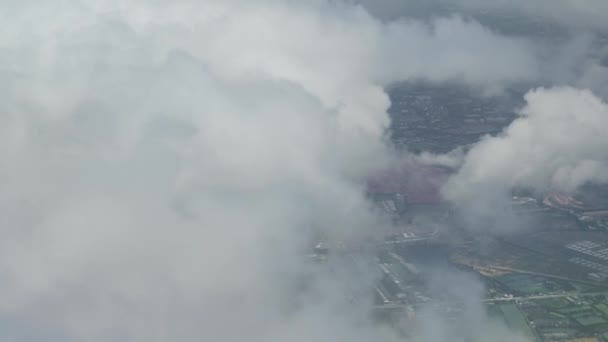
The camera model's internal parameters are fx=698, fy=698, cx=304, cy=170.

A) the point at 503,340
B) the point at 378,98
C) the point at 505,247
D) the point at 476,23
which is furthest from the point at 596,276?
the point at 476,23

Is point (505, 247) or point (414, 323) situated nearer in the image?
point (414, 323)

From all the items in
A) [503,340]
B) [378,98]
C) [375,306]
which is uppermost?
[378,98]

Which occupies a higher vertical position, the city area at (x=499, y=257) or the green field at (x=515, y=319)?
the city area at (x=499, y=257)

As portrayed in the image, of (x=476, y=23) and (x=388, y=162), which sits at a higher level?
(x=476, y=23)

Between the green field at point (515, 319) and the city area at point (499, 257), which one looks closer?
the green field at point (515, 319)

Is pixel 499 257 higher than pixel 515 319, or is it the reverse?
pixel 499 257

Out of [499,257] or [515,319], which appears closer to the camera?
[515,319]

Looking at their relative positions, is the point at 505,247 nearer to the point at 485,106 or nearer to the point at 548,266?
the point at 548,266

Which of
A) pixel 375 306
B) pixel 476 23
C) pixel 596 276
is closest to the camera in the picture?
pixel 375 306

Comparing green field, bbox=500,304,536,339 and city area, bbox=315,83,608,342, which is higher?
city area, bbox=315,83,608,342

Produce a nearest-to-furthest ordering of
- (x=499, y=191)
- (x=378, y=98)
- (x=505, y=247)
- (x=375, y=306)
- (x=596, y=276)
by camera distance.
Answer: (x=375, y=306) < (x=596, y=276) < (x=505, y=247) < (x=499, y=191) < (x=378, y=98)

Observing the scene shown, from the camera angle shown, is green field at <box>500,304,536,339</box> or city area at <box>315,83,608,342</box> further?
city area at <box>315,83,608,342</box>
